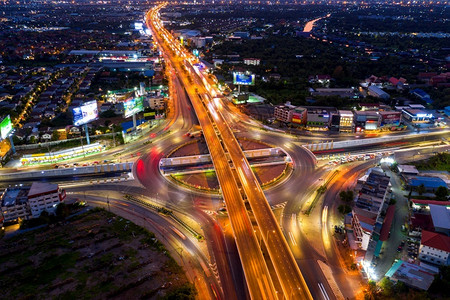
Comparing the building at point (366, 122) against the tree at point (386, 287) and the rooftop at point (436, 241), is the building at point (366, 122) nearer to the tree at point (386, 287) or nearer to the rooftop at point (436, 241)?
the rooftop at point (436, 241)

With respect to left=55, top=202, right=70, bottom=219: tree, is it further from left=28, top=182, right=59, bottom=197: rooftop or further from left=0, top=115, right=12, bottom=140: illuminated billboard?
left=0, top=115, right=12, bottom=140: illuminated billboard

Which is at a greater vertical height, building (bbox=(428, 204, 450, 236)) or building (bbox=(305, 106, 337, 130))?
building (bbox=(305, 106, 337, 130))

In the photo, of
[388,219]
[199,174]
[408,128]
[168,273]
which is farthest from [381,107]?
[168,273]

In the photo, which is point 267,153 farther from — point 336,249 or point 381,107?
A: point 381,107

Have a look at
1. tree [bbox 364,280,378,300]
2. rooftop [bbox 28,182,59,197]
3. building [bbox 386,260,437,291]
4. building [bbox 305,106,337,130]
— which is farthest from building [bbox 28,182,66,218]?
building [bbox 305,106,337,130]

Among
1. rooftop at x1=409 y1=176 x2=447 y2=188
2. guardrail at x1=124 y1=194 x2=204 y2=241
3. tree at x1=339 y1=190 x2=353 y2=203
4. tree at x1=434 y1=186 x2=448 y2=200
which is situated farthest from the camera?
rooftop at x1=409 y1=176 x2=447 y2=188

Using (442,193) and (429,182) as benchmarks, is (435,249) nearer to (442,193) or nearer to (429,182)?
(442,193)

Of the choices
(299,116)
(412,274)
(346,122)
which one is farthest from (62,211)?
(346,122)
